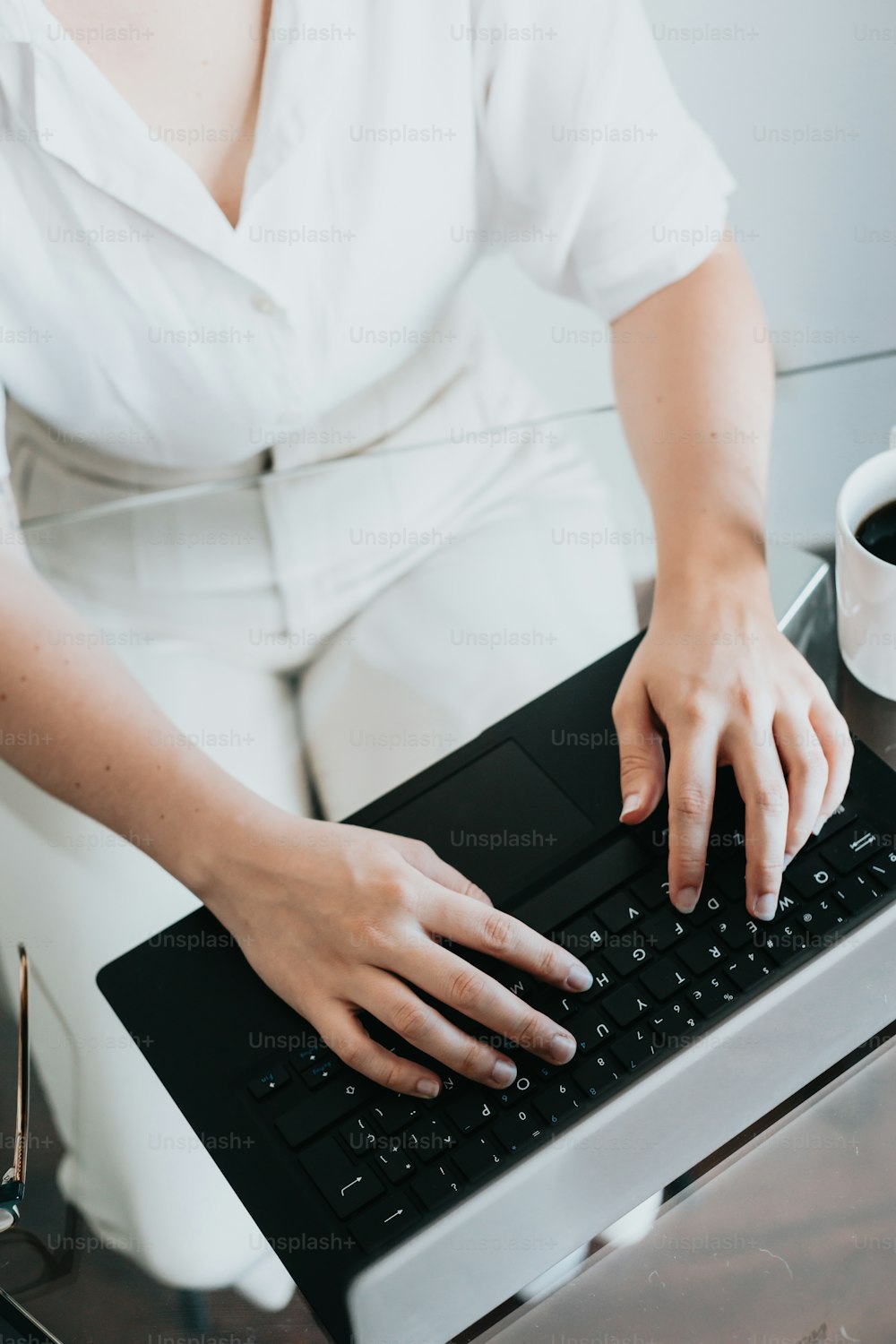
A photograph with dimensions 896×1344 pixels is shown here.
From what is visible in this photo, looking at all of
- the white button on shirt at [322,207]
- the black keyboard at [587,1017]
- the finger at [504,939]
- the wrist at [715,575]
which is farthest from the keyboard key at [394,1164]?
the white button on shirt at [322,207]

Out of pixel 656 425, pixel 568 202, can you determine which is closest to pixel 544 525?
pixel 656 425

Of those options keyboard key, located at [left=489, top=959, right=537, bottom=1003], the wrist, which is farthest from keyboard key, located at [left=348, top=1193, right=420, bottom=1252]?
the wrist

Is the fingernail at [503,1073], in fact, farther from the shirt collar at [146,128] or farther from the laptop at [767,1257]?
the shirt collar at [146,128]

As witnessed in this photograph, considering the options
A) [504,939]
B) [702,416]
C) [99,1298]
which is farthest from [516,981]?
[702,416]

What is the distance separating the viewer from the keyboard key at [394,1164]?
51 centimetres

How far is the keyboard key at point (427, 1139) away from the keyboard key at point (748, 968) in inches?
6.1

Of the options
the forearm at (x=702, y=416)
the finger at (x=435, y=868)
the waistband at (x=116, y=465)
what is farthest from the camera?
the waistband at (x=116, y=465)

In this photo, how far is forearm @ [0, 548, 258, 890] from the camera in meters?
0.64

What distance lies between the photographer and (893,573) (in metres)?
0.57

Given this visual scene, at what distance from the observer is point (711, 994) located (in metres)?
0.55

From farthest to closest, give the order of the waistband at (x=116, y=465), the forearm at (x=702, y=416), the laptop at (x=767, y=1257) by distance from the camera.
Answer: the waistband at (x=116, y=465) → the forearm at (x=702, y=416) → the laptop at (x=767, y=1257)

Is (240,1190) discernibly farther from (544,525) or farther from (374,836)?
(544,525)

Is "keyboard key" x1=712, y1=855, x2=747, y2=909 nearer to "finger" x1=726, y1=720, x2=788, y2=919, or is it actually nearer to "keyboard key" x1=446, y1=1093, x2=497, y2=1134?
"finger" x1=726, y1=720, x2=788, y2=919

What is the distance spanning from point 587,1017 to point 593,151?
538 millimetres
